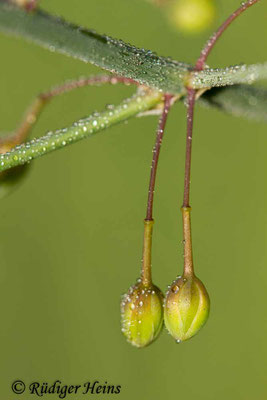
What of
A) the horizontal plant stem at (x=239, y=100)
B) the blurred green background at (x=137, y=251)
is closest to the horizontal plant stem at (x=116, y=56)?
the horizontal plant stem at (x=239, y=100)

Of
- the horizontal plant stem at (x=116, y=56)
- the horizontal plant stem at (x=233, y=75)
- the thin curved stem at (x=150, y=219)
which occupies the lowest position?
the thin curved stem at (x=150, y=219)

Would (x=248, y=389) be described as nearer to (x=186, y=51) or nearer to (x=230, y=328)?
(x=230, y=328)

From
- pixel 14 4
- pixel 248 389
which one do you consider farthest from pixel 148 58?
pixel 248 389

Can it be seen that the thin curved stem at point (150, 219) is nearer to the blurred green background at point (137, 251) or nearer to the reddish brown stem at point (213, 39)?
the reddish brown stem at point (213, 39)

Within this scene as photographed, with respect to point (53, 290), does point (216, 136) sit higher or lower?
higher

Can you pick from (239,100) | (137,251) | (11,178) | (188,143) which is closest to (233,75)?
(188,143)
